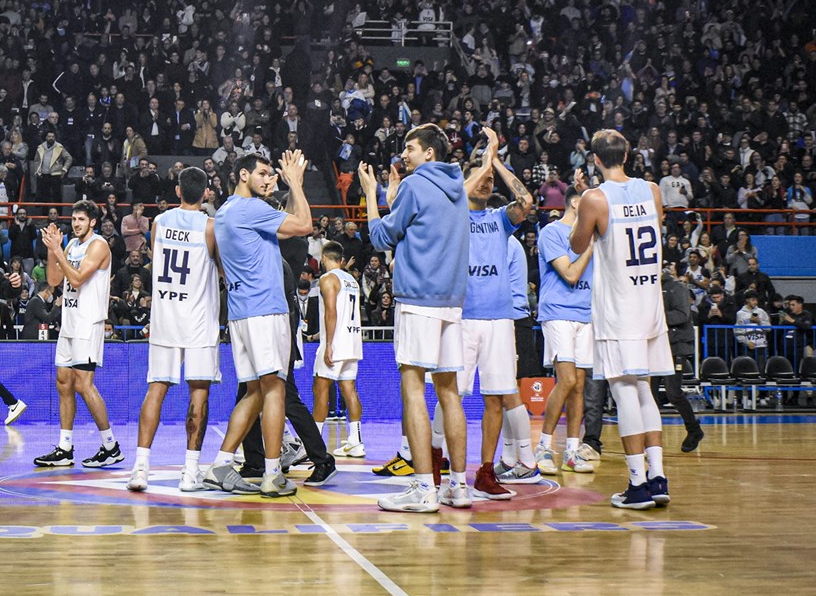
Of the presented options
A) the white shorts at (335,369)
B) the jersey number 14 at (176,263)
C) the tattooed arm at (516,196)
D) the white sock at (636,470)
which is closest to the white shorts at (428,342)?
the tattooed arm at (516,196)

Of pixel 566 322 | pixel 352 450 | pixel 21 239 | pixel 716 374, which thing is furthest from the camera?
pixel 21 239

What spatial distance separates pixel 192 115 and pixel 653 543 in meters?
18.8

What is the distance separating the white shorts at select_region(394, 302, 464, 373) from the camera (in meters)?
6.83

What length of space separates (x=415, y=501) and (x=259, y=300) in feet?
5.92

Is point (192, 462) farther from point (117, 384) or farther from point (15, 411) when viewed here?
point (117, 384)

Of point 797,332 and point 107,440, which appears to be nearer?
point 107,440

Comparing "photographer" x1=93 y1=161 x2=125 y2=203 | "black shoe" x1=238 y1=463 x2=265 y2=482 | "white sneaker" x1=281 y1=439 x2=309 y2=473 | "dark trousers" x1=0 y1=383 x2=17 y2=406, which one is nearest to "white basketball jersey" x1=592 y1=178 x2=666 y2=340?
"black shoe" x1=238 y1=463 x2=265 y2=482

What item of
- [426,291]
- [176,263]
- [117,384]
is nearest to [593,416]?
[426,291]

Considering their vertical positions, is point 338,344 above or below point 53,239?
below

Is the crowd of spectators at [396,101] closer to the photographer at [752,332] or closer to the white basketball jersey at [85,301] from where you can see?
the photographer at [752,332]

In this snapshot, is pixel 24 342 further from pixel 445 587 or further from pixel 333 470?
pixel 445 587

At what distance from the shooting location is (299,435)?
838 cm

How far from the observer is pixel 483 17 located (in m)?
27.4

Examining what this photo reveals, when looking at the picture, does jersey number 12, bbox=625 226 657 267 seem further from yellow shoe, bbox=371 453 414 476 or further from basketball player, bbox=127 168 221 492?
basketball player, bbox=127 168 221 492
